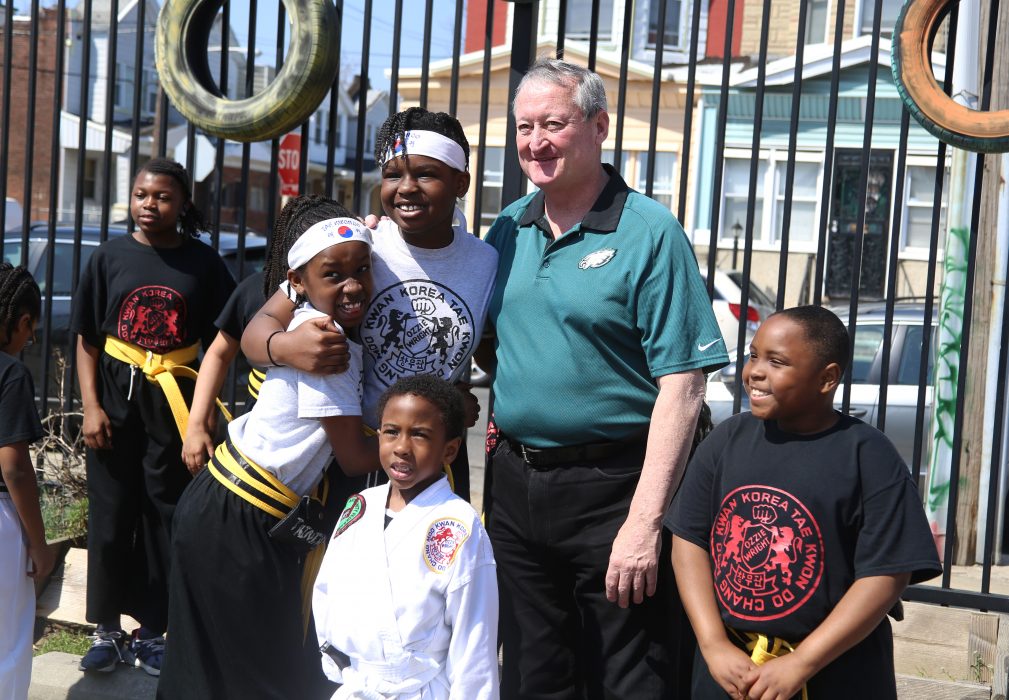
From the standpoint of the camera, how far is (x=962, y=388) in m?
3.86

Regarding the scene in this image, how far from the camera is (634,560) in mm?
2666

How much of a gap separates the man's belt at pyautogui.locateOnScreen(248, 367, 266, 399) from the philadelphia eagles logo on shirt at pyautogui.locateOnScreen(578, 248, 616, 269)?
3.05 feet

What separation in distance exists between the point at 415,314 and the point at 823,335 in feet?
3.52

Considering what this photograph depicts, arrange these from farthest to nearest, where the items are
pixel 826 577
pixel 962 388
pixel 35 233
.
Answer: pixel 35 233
pixel 962 388
pixel 826 577

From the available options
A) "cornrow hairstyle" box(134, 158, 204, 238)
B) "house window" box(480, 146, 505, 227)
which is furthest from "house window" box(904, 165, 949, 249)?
"cornrow hairstyle" box(134, 158, 204, 238)

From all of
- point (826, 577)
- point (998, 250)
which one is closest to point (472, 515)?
point (826, 577)

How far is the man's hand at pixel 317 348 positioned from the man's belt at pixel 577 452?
1.87 feet

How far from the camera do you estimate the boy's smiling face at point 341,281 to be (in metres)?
2.76

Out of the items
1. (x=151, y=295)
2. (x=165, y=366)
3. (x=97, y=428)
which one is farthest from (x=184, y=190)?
(x=97, y=428)

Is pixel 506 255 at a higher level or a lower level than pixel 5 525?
higher

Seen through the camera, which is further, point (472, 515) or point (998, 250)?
point (998, 250)

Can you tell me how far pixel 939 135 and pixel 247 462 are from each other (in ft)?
7.96

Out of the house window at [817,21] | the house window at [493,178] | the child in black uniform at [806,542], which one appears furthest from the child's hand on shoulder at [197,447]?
the house window at [817,21]

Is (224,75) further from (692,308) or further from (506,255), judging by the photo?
(692,308)
